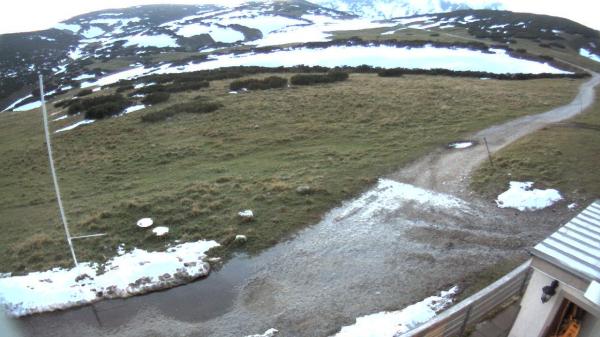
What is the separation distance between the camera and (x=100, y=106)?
33.6 meters

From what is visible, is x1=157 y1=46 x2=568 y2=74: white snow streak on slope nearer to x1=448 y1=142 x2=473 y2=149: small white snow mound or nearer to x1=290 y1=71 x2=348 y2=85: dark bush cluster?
x1=290 y1=71 x2=348 y2=85: dark bush cluster

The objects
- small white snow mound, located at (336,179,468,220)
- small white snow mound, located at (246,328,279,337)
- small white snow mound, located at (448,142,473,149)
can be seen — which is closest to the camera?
small white snow mound, located at (246,328,279,337)

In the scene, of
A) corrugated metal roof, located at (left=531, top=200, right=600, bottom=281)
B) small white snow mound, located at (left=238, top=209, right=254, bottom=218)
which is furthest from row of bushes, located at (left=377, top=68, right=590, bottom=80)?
corrugated metal roof, located at (left=531, top=200, right=600, bottom=281)

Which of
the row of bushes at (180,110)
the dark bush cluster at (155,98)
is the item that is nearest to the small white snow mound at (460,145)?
the row of bushes at (180,110)

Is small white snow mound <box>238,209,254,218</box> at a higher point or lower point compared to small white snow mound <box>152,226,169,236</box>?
higher

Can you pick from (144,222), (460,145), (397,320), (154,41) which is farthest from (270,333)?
(154,41)

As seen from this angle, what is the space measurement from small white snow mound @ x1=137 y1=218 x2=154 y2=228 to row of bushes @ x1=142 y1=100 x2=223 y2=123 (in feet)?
54.7

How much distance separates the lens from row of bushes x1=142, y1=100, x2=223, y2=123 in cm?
3020

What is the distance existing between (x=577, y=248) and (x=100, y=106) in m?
35.0

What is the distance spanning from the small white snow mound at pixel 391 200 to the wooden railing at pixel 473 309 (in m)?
6.28

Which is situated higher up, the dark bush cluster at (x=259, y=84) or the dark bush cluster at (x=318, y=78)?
the dark bush cluster at (x=318, y=78)

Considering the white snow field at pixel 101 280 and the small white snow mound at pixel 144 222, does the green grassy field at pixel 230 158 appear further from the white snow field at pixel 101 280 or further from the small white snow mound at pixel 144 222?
the white snow field at pixel 101 280

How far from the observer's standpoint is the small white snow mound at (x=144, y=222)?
14.7m

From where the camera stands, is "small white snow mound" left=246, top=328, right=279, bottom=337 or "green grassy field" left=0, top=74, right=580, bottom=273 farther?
"green grassy field" left=0, top=74, right=580, bottom=273
